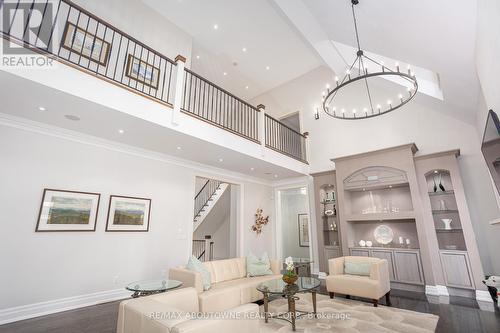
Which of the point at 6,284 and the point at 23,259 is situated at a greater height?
the point at 23,259

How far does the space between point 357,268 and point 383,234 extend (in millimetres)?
1772

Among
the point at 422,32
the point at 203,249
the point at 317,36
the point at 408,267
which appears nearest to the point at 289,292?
the point at 408,267

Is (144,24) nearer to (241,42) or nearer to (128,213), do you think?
(241,42)

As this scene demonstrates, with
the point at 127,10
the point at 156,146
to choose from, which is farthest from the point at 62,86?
the point at 127,10

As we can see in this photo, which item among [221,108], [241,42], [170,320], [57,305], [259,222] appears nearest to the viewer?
[170,320]

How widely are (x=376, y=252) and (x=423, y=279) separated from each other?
0.90 meters

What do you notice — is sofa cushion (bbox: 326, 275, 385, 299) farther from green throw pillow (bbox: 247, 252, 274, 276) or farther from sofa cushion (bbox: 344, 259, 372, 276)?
green throw pillow (bbox: 247, 252, 274, 276)

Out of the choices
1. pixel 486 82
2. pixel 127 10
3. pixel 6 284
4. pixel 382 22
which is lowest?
pixel 6 284

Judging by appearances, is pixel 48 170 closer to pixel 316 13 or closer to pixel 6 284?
pixel 6 284

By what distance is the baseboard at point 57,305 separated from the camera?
3.23 metres

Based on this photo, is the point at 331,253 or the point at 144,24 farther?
the point at 331,253

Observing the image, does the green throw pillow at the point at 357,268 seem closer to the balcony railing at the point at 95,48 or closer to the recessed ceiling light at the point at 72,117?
the balcony railing at the point at 95,48

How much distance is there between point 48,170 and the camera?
12.4ft

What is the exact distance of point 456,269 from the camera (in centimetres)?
435
